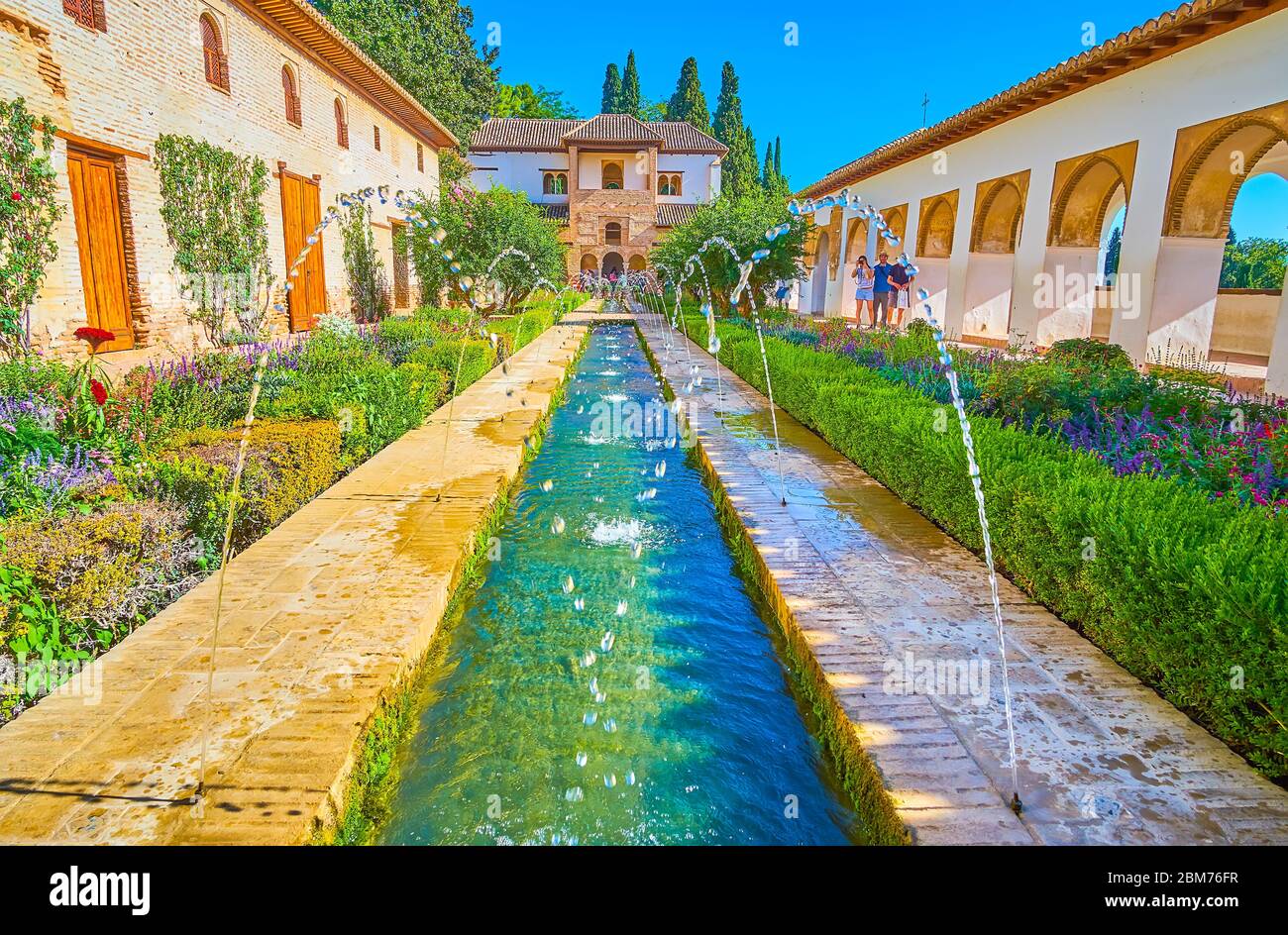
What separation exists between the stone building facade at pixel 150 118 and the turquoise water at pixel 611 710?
6505 millimetres

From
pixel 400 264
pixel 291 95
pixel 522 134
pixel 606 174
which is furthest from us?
pixel 522 134

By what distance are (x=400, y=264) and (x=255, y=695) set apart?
17508 millimetres

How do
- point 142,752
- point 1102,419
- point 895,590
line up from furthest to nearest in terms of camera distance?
point 1102,419 → point 895,590 → point 142,752

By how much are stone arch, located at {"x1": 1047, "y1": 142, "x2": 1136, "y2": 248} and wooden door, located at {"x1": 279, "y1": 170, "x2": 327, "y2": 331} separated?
12.0 meters

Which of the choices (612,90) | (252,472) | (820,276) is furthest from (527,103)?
(252,472)

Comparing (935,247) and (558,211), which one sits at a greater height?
(558,211)

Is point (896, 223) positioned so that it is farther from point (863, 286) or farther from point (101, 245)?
point (101, 245)

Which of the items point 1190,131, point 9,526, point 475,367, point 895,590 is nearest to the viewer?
point 9,526

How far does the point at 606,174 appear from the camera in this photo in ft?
132

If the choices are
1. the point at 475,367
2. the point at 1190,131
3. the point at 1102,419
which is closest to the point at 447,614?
the point at 1102,419

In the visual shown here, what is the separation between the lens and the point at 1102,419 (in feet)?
17.9
